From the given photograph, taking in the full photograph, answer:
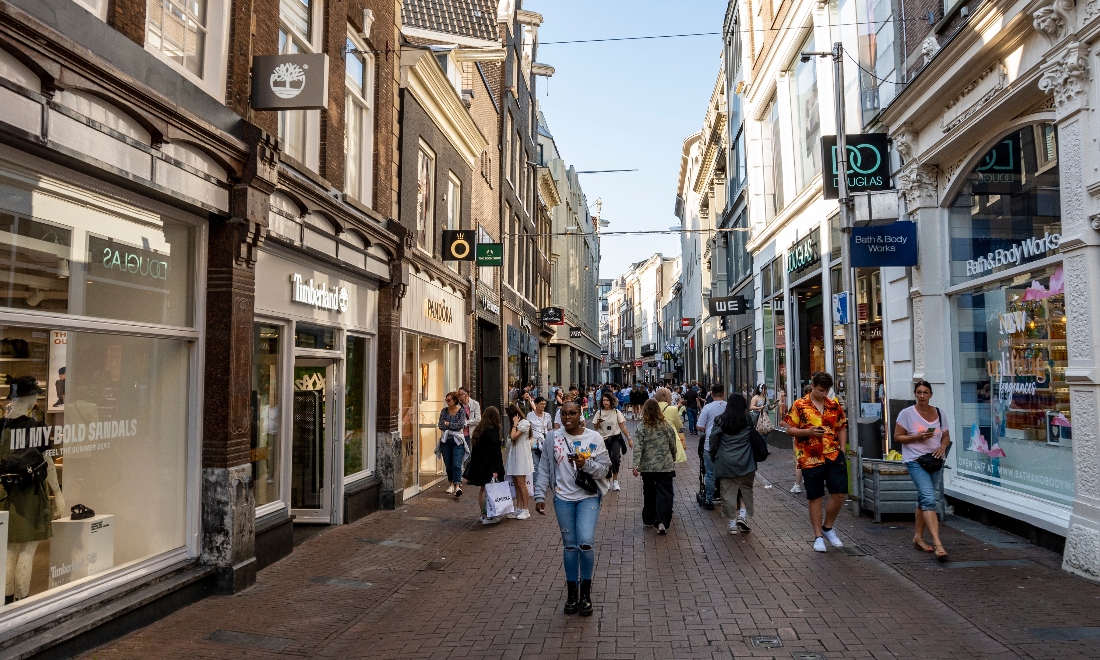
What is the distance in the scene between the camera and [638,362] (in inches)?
3039

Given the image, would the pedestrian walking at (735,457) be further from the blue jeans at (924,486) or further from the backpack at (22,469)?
the backpack at (22,469)

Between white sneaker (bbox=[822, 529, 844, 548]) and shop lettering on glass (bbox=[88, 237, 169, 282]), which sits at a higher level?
shop lettering on glass (bbox=[88, 237, 169, 282])

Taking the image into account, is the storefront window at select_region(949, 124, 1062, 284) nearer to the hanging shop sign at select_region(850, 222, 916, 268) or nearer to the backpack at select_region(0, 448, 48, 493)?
the hanging shop sign at select_region(850, 222, 916, 268)

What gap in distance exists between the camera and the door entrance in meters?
9.78

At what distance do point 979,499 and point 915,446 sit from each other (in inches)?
87.4

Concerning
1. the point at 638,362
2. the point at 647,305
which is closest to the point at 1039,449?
the point at 638,362

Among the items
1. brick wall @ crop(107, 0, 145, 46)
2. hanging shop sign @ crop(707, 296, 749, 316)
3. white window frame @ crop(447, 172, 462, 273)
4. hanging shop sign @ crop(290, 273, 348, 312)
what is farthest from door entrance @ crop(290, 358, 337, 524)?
hanging shop sign @ crop(707, 296, 749, 316)

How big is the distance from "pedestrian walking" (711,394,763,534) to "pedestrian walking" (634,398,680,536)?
0.58 m

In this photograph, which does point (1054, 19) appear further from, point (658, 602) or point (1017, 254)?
point (658, 602)

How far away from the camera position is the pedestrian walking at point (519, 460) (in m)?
10.7

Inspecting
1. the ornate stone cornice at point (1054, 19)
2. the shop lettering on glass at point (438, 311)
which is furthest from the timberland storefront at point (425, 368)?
the ornate stone cornice at point (1054, 19)

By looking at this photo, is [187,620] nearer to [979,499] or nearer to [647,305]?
[979,499]

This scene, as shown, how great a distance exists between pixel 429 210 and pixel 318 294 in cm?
521

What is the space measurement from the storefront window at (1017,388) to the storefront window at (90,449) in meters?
8.14
